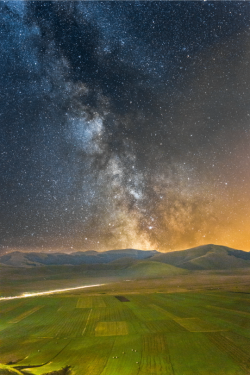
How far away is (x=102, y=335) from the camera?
32.9 metres

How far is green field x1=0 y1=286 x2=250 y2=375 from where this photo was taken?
894 inches

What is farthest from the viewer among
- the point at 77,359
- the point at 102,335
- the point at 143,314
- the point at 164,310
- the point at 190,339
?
the point at 164,310

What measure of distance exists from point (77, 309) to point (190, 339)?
31.9 m

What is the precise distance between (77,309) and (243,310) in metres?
33.5

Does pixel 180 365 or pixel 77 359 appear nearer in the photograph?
pixel 180 365

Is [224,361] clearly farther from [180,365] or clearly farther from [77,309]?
[77,309]

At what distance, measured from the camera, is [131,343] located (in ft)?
95.3

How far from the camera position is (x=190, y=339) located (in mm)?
29734

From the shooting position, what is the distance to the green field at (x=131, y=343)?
22.7m

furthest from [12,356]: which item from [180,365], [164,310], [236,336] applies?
[164,310]

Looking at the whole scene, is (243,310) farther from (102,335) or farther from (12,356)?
(12,356)

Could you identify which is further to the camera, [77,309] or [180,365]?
[77,309]

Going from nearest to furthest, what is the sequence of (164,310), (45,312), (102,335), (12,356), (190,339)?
1. (12,356)
2. (190,339)
3. (102,335)
4. (164,310)
5. (45,312)

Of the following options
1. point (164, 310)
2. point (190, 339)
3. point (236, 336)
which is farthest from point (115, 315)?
point (236, 336)
